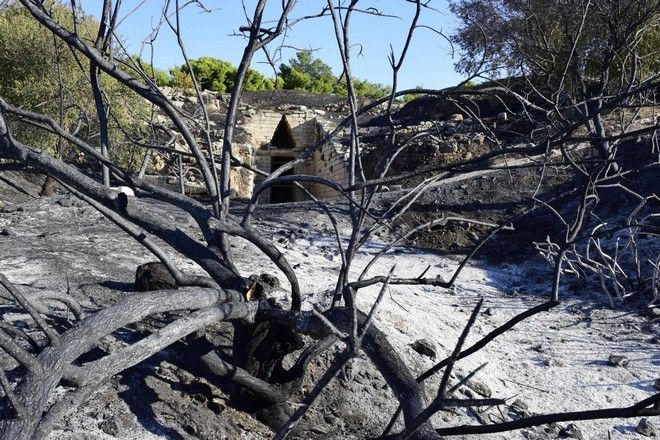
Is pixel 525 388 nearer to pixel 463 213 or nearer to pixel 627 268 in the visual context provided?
pixel 627 268

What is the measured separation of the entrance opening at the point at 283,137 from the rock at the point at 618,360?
48.9 ft

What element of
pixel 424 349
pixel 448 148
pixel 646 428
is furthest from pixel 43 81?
pixel 646 428

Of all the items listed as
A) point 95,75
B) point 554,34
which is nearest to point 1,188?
point 95,75

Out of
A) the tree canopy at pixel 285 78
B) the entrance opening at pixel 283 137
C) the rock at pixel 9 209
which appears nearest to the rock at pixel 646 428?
the rock at pixel 9 209

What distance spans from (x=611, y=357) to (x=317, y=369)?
9.03 ft

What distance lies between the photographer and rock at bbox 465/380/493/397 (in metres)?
5.15

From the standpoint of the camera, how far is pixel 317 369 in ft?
15.3

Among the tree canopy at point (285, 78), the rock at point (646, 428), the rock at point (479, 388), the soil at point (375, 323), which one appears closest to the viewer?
the soil at point (375, 323)

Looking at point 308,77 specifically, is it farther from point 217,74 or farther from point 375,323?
point 375,323

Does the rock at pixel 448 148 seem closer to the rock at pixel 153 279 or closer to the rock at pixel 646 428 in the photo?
the rock at pixel 646 428

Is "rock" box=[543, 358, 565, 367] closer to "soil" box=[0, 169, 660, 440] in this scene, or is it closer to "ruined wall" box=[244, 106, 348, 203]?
"soil" box=[0, 169, 660, 440]

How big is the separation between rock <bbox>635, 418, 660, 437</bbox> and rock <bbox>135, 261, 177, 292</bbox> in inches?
120

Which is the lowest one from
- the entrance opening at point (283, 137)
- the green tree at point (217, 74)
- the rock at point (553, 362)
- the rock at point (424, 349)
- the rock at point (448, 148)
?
the rock at point (553, 362)

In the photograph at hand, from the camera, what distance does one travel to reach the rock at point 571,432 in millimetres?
4789
